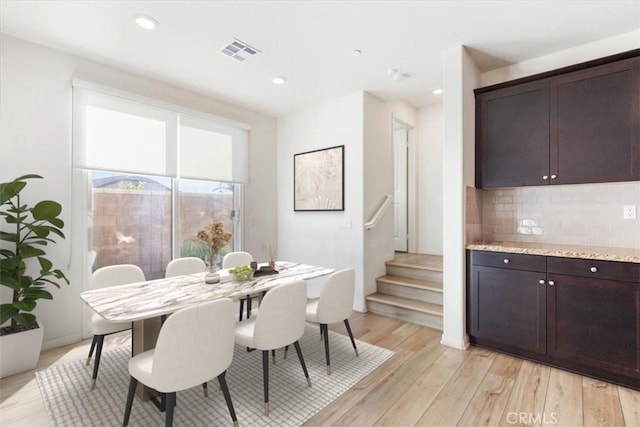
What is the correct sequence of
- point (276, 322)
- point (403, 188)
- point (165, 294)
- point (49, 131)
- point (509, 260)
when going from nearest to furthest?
point (276, 322)
point (165, 294)
point (509, 260)
point (49, 131)
point (403, 188)

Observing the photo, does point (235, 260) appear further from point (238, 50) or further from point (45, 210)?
point (238, 50)

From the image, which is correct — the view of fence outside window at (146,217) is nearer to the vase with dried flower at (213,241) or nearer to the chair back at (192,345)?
the vase with dried flower at (213,241)

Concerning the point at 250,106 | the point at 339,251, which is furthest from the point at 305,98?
the point at 339,251

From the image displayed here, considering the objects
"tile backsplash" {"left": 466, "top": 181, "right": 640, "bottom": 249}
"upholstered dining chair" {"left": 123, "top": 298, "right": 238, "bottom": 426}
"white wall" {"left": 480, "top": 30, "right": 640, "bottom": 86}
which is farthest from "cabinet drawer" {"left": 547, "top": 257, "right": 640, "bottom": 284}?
"upholstered dining chair" {"left": 123, "top": 298, "right": 238, "bottom": 426}

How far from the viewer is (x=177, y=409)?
200cm

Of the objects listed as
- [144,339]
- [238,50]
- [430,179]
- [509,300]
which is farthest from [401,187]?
[144,339]

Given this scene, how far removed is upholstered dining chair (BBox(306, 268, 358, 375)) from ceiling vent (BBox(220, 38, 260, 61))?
221 centimetres

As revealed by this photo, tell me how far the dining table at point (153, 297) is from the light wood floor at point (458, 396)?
0.74m

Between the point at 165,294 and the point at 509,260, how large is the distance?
9.20ft

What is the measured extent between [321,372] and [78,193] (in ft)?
9.52

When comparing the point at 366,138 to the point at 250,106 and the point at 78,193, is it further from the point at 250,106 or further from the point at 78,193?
the point at 78,193

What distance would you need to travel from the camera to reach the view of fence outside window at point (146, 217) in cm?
321

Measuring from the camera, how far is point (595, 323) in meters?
2.28

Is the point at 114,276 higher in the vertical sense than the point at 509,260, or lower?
lower
